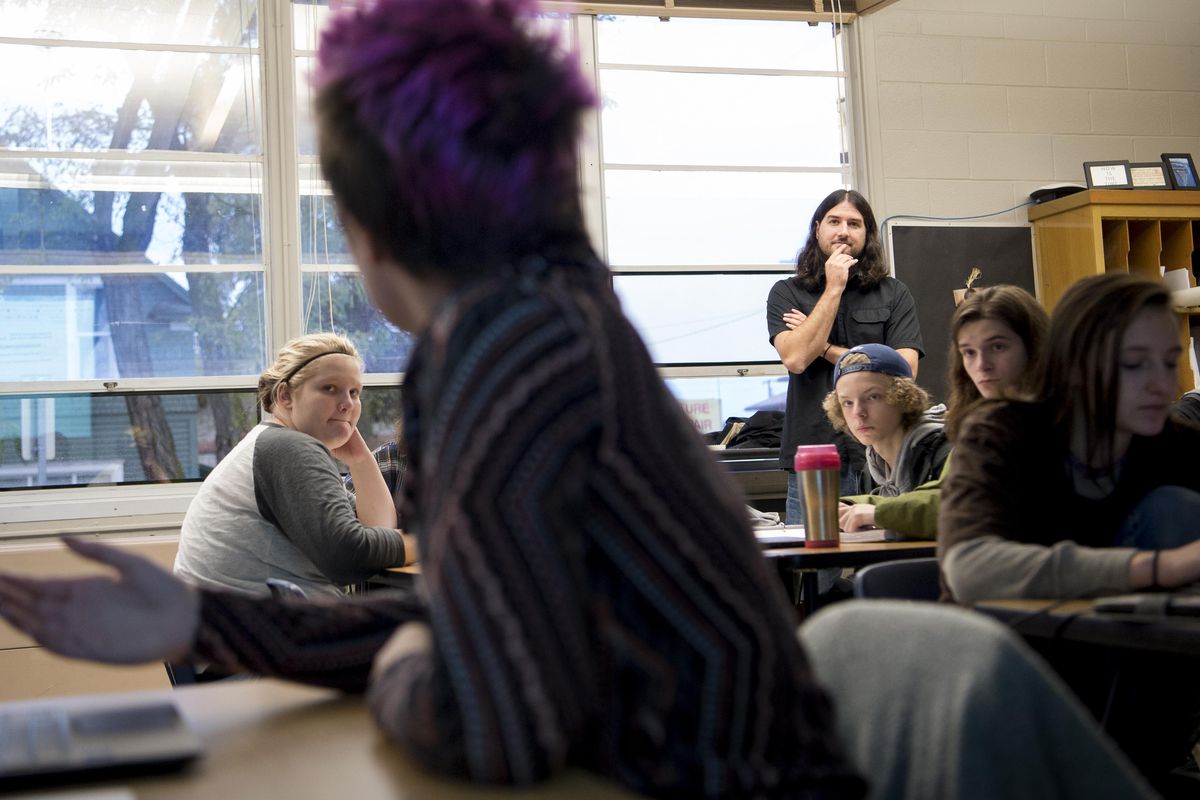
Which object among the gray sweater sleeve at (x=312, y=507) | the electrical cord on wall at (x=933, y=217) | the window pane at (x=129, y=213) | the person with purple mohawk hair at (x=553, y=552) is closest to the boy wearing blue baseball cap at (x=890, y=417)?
the gray sweater sleeve at (x=312, y=507)

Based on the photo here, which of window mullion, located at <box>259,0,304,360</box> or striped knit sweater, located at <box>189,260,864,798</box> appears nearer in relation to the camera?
striped knit sweater, located at <box>189,260,864,798</box>

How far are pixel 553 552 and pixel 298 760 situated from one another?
22cm

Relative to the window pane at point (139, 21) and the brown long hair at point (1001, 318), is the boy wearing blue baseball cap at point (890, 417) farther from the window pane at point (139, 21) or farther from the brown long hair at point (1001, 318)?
the window pane at point (139, 21)

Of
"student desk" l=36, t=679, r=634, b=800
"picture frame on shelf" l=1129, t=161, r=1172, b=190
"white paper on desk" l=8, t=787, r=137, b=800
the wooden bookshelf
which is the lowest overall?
"student desk" l=36, t=679, r=634, b=800

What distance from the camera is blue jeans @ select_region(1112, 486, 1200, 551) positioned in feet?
5.03

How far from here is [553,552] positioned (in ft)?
1.83

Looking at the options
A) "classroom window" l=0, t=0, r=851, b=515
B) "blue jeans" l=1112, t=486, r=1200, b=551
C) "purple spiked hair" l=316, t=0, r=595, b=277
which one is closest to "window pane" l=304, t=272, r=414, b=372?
"classroom window" l=0, t=0, r=851, b=515

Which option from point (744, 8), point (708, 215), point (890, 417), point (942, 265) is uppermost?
point (744, 8)

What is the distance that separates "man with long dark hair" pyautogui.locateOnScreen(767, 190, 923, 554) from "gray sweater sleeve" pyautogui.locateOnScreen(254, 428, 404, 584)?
5.22ft

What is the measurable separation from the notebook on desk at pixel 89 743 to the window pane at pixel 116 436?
12.1 feet

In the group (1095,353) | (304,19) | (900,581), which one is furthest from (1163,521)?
(304,19)

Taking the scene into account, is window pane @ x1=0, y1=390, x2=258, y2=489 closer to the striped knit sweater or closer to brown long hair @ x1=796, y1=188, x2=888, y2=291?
brown long hair @ x1=796, y1=188, x2=888, y2=291

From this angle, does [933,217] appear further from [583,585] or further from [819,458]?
[583,585]

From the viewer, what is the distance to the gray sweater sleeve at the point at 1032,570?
1.44 m
